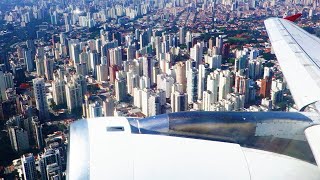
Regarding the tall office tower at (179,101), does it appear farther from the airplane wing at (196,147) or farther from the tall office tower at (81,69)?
the airplane wing at (196,147)

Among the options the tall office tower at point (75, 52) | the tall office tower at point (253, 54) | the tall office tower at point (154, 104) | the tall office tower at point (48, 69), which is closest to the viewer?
the tall office tower at point (154, 104)

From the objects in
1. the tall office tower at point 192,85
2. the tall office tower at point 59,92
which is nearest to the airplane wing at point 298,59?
the tall office tower at point 192,85

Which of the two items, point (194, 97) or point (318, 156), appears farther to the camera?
point (194, 97)

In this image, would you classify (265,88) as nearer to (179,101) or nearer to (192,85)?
(192,85)

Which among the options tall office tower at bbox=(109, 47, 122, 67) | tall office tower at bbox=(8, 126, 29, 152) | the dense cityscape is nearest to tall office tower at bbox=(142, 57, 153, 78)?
the dense cityscape

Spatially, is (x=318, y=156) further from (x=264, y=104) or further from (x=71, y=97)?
(x=71, y=97)

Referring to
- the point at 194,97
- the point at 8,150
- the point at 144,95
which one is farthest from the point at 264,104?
the point at 8,150
